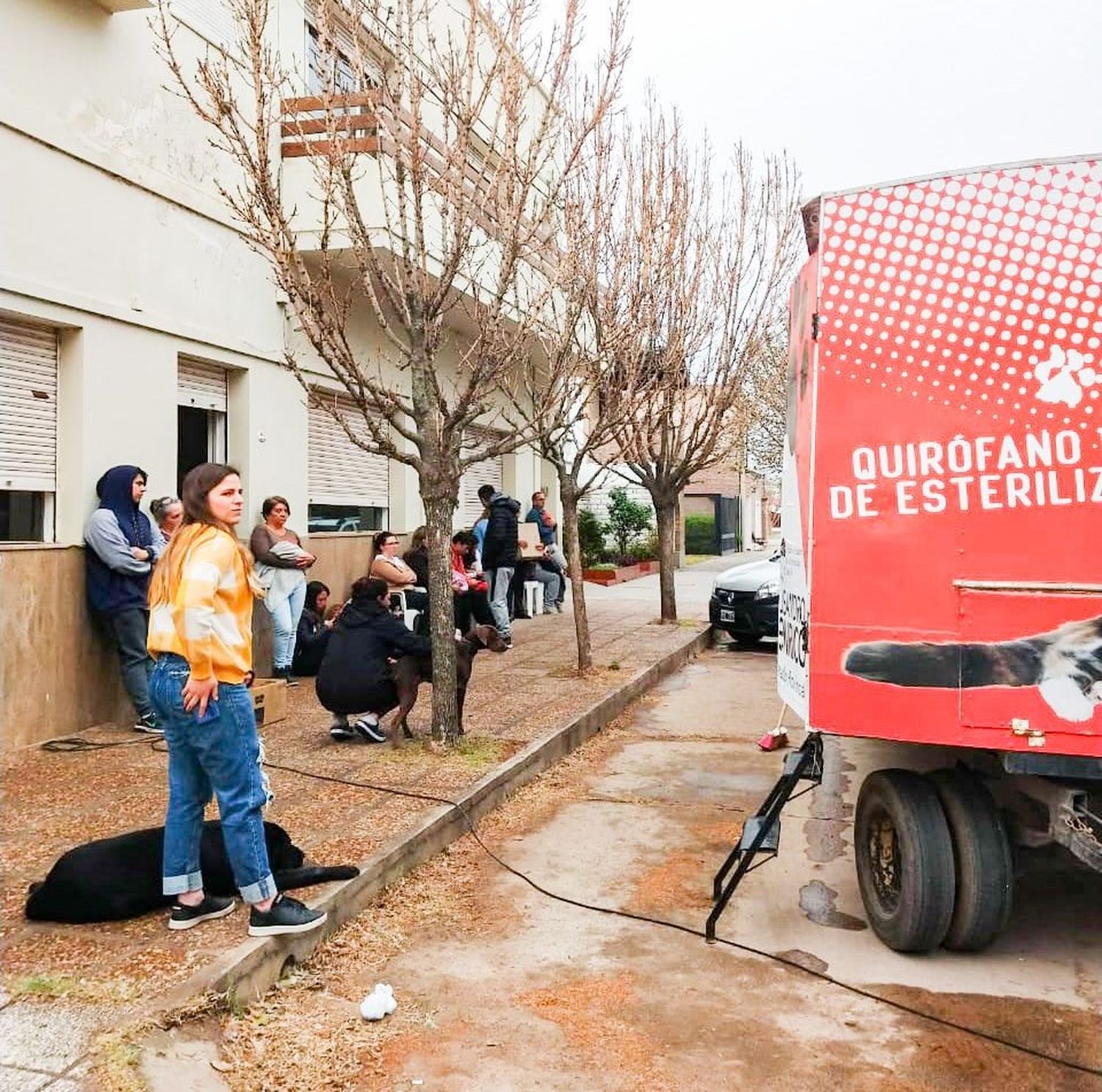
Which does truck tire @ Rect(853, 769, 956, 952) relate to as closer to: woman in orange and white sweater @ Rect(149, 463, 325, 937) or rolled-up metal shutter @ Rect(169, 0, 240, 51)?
woman in orange and white sweater @ Rect(149, 463, 325, 937)

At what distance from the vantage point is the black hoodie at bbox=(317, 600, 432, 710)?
23.4 ft

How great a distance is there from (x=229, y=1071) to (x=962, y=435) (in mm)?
3345

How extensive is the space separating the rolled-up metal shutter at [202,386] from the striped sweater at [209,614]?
534 centimetres

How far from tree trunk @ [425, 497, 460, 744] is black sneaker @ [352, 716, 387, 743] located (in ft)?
1.53

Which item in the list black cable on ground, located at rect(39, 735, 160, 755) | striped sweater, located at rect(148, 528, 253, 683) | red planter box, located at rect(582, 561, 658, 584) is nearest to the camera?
striped sweater, located at rect(148, 528, 253, 683)

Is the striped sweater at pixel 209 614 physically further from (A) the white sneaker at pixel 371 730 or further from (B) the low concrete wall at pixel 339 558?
(B) the low concrete wall at pixel 339 558

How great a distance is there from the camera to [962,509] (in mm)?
3992

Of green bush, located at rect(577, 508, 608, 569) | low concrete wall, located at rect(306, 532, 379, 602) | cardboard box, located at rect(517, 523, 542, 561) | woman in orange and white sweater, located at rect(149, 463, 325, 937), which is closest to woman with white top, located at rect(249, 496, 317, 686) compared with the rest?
low concrete wall, located at rect(306, 532, 379, 602)

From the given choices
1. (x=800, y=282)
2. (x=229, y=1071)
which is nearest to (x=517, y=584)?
(x=800, y=282)

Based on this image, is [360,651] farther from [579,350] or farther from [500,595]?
[500,595]

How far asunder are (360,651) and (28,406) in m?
2.92

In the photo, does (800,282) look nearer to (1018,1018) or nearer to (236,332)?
(1018,1018)

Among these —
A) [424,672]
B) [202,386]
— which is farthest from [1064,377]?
[202,386]

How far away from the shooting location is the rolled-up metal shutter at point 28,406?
7.27m
